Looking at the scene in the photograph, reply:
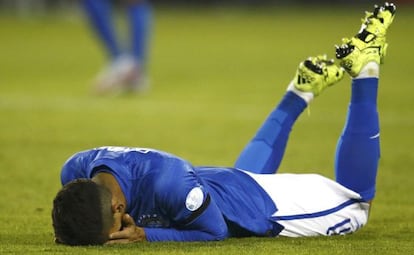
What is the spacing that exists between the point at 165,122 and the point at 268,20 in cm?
993

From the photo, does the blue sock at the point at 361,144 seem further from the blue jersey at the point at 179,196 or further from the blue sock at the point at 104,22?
the blue sock at the point at 104,22

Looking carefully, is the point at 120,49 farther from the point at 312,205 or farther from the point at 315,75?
the point at 312,205

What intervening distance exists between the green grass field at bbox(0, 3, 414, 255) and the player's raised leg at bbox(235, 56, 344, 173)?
483 mm

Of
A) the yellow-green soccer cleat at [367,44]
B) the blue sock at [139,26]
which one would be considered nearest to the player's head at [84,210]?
the yellow-green soccer cleat at [367,44]

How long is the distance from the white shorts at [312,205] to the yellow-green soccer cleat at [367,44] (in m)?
0.46

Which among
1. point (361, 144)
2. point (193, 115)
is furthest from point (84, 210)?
point (193, 115)

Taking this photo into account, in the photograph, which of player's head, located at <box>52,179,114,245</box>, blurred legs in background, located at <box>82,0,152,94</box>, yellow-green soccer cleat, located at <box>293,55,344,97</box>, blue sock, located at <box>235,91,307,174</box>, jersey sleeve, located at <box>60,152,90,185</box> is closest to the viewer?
player's head, located at <box>52,179,114,245</box>

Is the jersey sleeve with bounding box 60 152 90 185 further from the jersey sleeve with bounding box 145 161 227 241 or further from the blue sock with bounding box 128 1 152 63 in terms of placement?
the blue sock with bounding box 128 1 152 63

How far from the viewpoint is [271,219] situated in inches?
146

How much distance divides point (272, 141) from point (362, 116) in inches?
18.4

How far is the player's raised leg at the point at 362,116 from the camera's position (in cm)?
395

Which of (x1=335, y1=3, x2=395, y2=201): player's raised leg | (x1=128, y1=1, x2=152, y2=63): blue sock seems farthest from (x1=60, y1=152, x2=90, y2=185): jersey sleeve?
(x1=128, y1=1, x2=152, y2=63): blue sock

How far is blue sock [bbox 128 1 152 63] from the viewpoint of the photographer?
8.59 metres

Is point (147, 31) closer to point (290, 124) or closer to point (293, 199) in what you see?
point (290, 124)
